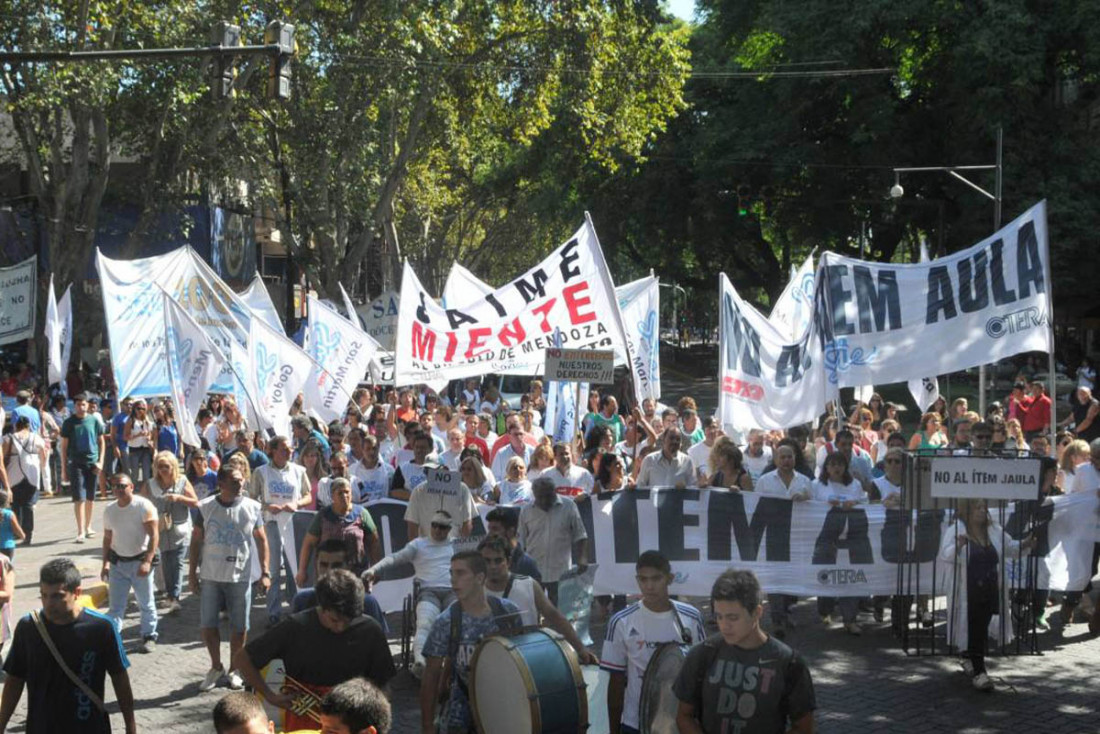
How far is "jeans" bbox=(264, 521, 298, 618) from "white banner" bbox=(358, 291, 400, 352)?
596 inches

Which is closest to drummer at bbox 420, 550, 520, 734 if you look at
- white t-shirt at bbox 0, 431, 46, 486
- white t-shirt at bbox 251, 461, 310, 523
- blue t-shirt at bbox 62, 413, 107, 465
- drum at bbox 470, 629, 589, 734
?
drum at bbox 470, 629, 589, 734

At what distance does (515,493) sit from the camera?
36.1 feet

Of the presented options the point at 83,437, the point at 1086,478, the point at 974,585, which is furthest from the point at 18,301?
the point at 974,585

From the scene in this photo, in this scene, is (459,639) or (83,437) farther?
(83,437)

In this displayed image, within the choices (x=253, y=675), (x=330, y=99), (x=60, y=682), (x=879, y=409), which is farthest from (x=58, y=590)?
(x=330, y=99)

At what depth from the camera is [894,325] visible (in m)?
12.2

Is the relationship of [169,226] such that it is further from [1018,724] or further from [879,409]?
[1018,724]

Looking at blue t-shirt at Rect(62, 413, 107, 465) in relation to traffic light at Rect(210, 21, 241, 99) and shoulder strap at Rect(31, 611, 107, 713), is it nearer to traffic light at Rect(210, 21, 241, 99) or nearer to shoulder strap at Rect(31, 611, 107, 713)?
traffic light at Rect(210, 21, 241, 99)

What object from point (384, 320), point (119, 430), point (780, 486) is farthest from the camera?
point (384, 320)

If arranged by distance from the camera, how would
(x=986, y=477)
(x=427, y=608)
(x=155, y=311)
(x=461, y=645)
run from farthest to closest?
(x=155, y=311) → (x=986, y=477) → (x=427, y=608) → (x=461, y=645)

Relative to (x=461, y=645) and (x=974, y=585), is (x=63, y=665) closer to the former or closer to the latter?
(x=461, y=645)

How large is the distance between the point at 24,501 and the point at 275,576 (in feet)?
18.2

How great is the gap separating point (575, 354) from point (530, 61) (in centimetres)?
2050

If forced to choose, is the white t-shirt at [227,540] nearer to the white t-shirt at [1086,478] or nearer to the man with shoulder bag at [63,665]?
the man with shoulder bag at [63,665]
